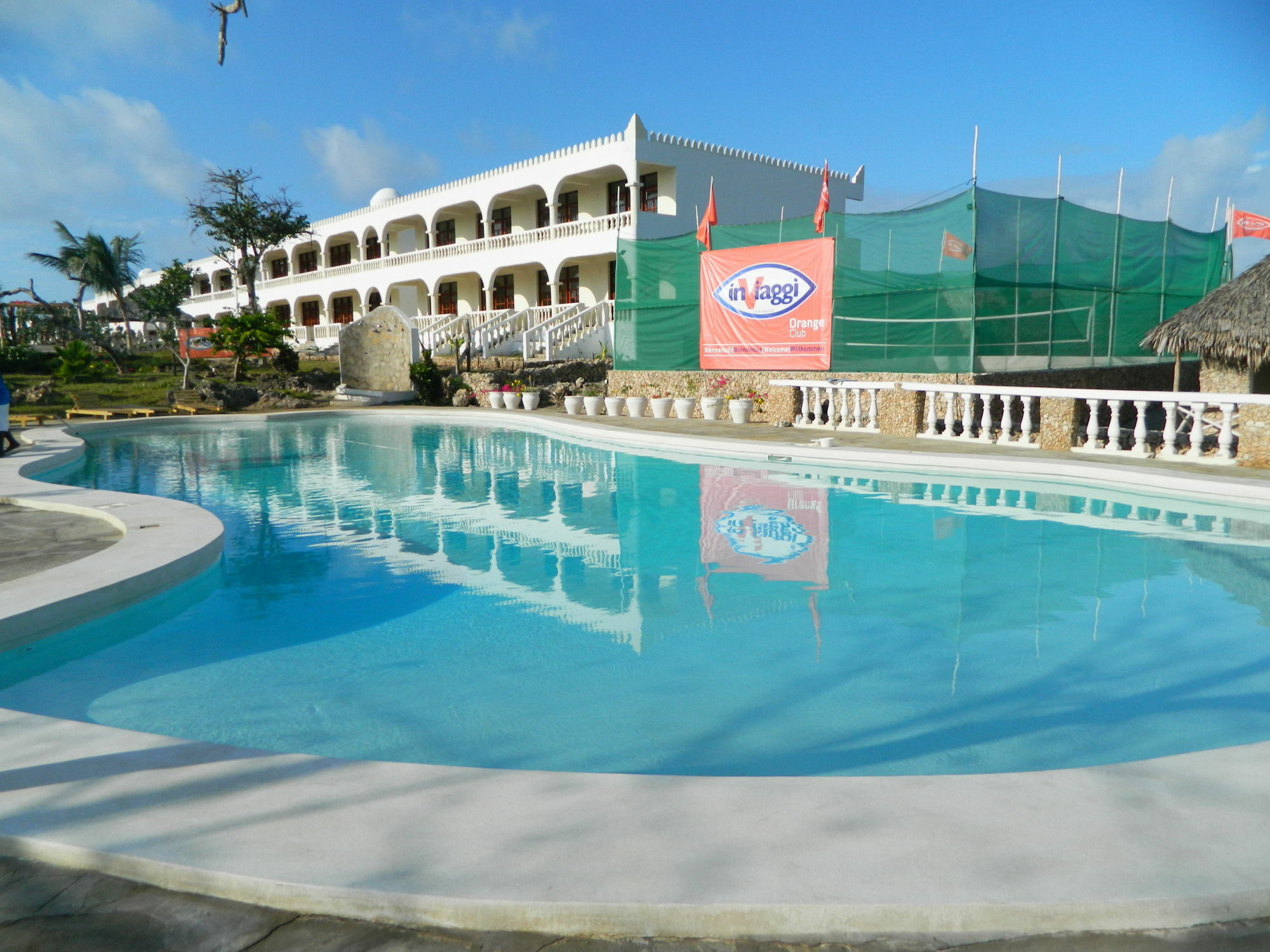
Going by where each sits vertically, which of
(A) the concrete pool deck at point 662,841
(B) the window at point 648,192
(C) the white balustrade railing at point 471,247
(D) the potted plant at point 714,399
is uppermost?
(B) the window at point 648,192

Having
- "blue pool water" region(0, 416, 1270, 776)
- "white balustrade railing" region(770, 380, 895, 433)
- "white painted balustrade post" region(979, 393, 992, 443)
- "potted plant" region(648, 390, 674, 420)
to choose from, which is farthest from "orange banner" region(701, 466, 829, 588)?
"potted plant" region(648, 390, 674, 420)

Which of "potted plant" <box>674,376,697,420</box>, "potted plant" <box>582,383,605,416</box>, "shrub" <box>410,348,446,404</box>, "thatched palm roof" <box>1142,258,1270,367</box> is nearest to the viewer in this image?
"thatched palm roof" <box>1142,258,1270,367</box>

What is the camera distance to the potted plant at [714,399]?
1709 cm

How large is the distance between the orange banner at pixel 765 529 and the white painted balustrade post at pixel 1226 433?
468 centimetres

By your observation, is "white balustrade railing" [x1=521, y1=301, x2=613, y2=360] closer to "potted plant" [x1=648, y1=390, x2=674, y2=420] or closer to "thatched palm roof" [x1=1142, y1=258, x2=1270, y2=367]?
"potted plant" [x1=648, y1=390, x2=674, y2=420]

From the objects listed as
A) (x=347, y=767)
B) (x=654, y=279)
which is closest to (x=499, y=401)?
(x=654, y=279)

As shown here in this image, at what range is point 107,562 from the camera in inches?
228

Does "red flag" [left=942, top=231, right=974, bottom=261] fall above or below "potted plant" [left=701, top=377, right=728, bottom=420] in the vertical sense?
above

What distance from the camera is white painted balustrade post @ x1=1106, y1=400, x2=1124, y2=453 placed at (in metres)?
10.7

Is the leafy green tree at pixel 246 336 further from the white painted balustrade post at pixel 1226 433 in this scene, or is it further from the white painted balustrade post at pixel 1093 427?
the white painted balustrade post at pixel 1226 433

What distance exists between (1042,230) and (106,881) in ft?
55.5

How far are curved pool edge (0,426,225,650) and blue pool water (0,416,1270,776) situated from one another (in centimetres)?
14

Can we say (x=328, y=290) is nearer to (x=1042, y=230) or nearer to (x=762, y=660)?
(x=1042, y=230)

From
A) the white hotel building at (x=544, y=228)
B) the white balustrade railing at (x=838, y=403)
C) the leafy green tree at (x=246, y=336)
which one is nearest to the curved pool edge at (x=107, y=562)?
the white balustrade railing at (x=838, y=403)
